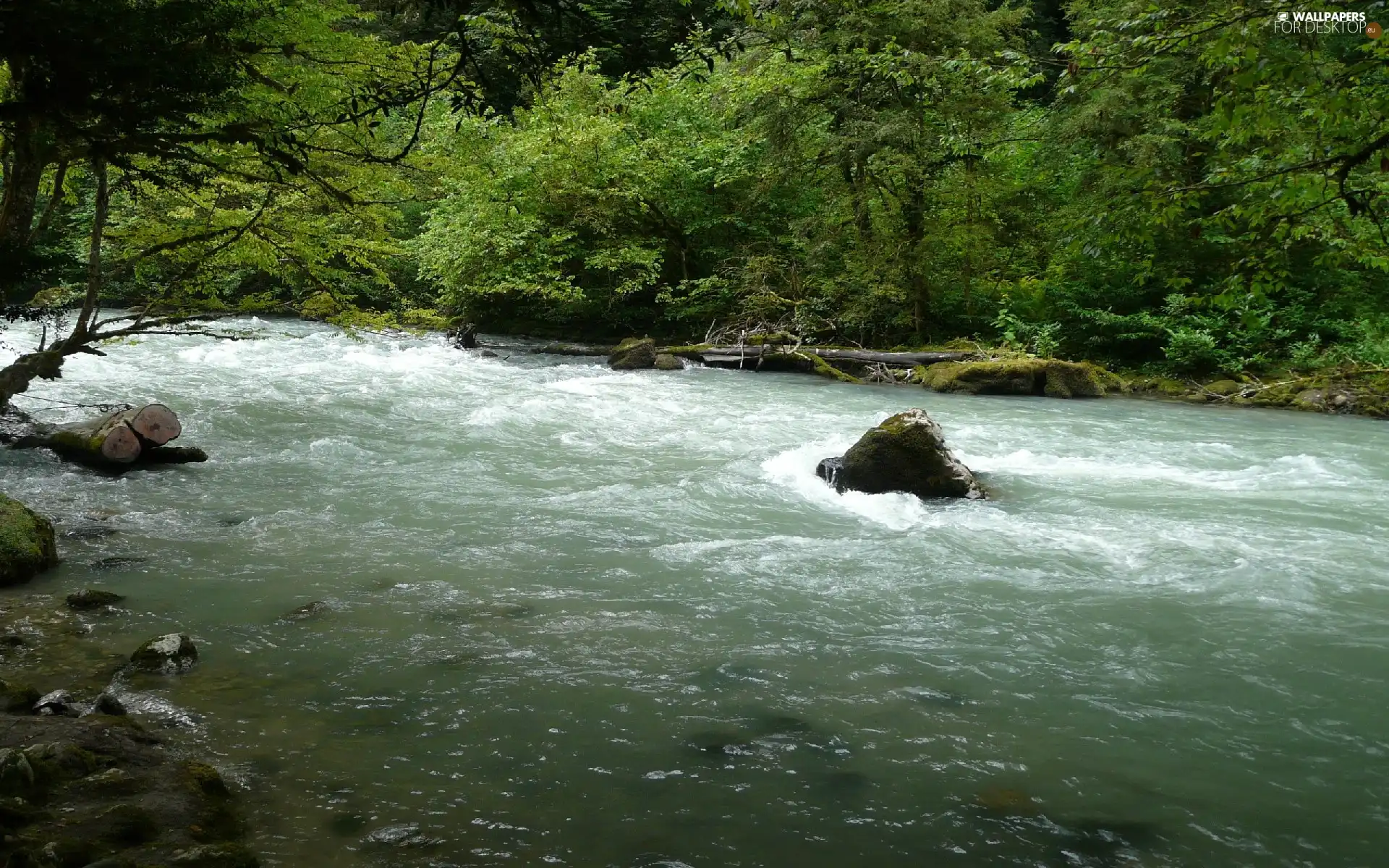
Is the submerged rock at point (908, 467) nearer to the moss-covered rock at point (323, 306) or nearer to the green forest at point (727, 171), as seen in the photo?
the green forest at point (727, 171)

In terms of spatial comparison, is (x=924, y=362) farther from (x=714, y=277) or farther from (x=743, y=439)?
(x=743, y=439)

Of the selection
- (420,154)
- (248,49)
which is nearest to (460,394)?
(420,154)

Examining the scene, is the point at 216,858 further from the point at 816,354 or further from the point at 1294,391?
the point at 816,354

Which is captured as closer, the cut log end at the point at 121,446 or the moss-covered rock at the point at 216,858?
the moss-covered rock at the point at 216,858

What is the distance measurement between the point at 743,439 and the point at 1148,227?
25.9 ft

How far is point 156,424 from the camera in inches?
393

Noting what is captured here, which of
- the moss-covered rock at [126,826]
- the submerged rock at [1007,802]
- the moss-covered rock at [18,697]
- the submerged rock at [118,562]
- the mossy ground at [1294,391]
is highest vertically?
the mossy ground at [1294,391]

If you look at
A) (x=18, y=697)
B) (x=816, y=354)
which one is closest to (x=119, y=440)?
(x=18, y=697)

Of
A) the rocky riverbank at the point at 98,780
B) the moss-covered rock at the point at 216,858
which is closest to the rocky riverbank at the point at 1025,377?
the rocky riverbank at the point at 98,780

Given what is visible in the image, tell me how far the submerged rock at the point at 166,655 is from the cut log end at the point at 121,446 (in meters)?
5.42

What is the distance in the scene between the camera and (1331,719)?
4910 mm

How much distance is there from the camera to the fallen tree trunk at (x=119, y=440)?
959 cm

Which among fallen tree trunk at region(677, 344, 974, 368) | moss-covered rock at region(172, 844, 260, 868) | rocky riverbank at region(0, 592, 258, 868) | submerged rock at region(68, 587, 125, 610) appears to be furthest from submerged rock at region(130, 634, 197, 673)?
fallen tree trunk at region(677, 344, 974, 368)

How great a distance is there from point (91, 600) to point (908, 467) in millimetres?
7166
